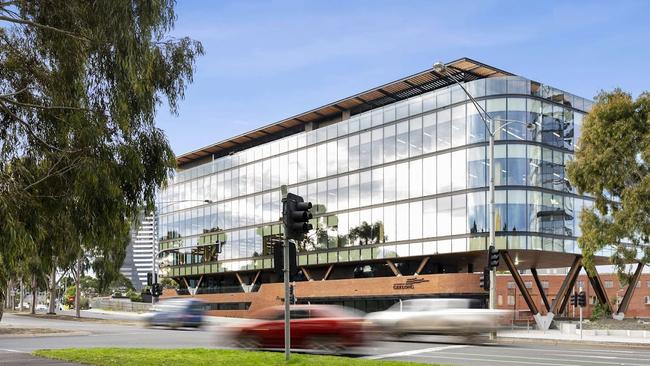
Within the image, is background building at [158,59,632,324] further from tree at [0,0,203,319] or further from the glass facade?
tree at [0,0,203,319]

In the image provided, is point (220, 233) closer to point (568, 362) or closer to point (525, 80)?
point (525, 80)

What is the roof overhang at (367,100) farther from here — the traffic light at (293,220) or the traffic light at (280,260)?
the traffic light at (293,220)

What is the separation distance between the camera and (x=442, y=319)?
2725cm

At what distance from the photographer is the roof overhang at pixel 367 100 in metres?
57.6

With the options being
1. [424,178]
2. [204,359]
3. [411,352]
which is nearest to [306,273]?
[424,178]

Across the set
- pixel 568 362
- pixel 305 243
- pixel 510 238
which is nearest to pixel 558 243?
pixel 510 238

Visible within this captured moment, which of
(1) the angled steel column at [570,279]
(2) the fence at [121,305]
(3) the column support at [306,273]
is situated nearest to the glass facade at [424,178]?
(3) the column support at [306,273]

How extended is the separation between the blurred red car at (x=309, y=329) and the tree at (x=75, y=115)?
26.7ft

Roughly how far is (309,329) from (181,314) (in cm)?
2419

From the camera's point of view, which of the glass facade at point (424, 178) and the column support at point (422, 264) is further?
the column support at point (422, 264)

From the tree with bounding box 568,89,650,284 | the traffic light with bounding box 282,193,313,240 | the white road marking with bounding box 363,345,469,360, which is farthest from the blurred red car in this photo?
the tree with bounding box 568,89,650,284

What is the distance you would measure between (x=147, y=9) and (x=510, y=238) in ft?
137

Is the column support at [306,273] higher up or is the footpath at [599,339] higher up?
the column support at [306,273]

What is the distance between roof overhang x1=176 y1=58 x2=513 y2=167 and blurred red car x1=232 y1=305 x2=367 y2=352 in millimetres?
37535
